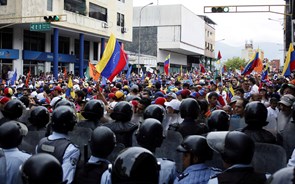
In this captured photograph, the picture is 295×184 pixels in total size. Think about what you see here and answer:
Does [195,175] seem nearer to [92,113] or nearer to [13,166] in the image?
[13,166]

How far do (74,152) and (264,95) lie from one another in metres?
6.93

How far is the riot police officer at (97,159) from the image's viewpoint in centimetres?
336

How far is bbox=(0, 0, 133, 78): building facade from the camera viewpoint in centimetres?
2875

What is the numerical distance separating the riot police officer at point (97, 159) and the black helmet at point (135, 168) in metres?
0.85

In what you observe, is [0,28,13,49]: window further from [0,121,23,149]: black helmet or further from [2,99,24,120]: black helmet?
[0,121,23,149]: black helmet

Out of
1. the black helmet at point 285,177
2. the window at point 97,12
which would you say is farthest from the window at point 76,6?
the black helmet at point 285,177

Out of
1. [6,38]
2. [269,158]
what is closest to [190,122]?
[269,158]

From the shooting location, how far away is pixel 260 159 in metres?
3.68

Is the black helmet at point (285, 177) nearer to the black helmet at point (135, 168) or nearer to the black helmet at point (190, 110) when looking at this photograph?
the black helmet at point (135, 168)

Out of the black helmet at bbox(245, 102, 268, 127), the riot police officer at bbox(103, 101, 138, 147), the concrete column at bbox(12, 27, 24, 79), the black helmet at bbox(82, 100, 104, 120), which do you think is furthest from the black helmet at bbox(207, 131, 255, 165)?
the concrete column at bbox(12, 27, 24, 79)

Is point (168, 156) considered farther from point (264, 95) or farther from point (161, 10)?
point (161, 10)

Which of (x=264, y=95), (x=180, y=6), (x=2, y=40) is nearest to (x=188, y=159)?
(x=264, y=95)

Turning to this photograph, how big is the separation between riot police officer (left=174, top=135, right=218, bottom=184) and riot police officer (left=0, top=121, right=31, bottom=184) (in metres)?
1.56

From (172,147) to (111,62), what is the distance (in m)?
6.53
